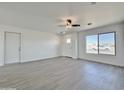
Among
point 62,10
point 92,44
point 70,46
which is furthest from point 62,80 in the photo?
point 70,46

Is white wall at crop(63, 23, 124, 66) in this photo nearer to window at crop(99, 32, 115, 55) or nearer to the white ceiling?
window at crop(99, 32, 115, 55)

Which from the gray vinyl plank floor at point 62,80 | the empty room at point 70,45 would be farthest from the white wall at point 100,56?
the gray vinyl plank floor at point 62,80

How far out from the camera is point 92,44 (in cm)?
680

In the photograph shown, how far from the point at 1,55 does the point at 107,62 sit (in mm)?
6170

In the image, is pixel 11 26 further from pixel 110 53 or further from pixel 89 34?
pixel 110 53

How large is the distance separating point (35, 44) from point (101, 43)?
4702 mm

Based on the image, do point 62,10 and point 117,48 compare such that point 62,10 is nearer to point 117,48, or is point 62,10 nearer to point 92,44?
point 117,48

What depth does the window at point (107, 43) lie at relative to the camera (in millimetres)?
5504

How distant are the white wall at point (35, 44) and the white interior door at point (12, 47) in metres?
0.26

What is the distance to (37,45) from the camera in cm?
760

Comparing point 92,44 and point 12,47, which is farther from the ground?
point 92,44

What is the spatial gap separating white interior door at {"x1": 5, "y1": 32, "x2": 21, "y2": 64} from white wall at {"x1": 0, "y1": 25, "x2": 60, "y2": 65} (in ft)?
0.86

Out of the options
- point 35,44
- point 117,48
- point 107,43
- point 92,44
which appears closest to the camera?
point 117,48

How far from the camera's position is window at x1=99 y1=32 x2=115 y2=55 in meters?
5.50
